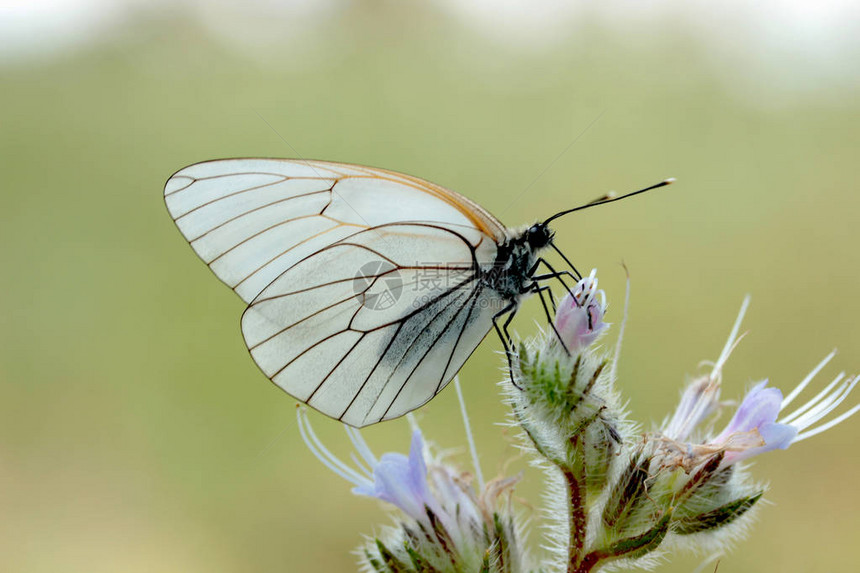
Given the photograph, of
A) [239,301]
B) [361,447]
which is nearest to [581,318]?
[361,447]

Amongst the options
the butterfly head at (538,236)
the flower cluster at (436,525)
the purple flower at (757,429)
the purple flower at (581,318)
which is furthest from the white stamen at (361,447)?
the purple flower at (757,429)

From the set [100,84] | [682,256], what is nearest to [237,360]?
[682,256]

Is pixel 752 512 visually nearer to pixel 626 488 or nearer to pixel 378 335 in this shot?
pixel 626 488

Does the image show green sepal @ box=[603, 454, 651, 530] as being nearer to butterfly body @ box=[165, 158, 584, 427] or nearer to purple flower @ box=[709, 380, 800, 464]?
purple flower @ box=[709, 380, 800, 464]

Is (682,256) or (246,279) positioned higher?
(682,256)

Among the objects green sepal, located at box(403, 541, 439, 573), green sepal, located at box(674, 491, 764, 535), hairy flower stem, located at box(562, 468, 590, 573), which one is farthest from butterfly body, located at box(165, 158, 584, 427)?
green sepal, located at box(674, 491, 764, 535)

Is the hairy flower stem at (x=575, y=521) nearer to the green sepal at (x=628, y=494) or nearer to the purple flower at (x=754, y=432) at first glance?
the green sepal at (x=628, y=494)
